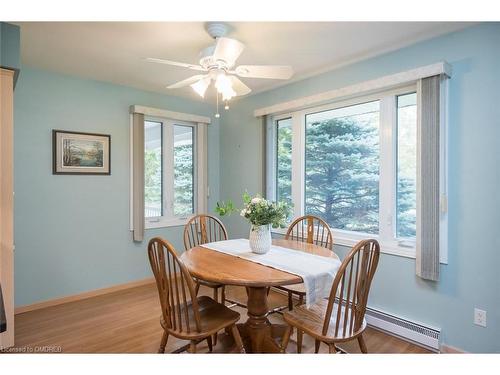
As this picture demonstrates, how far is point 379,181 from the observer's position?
261cm

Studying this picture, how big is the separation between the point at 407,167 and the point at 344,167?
59 centimetres

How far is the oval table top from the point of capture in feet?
5.31

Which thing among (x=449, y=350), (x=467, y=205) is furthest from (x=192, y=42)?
(x=449, y=350)

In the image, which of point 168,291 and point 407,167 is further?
point 407,167

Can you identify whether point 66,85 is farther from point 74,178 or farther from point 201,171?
point 201,171

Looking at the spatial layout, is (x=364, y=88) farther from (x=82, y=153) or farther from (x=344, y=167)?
(x=82, y=153)

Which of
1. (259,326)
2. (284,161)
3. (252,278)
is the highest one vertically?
(284,161)

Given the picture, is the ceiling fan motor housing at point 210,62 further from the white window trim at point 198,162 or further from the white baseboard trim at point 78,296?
the white baseboard trim at point 78,296

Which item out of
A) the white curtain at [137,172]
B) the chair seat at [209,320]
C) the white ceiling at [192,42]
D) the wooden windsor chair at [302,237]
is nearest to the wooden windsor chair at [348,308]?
the chair seat at [209,320]

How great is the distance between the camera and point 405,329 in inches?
91.6

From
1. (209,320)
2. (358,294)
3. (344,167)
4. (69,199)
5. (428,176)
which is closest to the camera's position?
(358,294)

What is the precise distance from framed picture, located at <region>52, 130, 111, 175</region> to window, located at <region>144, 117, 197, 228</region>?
499 millimetres
